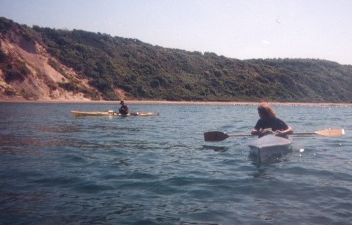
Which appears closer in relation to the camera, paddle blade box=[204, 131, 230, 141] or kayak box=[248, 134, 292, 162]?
kayak box=[248, 134, 292, 162]

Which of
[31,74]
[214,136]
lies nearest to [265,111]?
[214,136]

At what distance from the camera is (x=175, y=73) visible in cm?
7925

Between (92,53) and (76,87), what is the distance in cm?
1621

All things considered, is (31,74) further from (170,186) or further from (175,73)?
(170,186)

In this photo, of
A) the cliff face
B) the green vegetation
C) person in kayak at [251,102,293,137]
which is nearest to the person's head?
person in kayak at [251,102,293,137]

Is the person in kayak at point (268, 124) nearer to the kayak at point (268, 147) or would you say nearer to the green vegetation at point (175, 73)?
the kayak at point (268, 147)

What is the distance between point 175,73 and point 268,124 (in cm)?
6833

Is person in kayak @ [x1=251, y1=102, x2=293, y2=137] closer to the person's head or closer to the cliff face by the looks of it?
the person's head

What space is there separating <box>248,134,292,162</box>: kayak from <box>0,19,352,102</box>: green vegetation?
5114 cm

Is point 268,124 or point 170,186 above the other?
point 268,124

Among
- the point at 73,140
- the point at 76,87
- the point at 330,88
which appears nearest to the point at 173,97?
the point at 76,87

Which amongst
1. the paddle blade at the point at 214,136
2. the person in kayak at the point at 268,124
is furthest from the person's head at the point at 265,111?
the paddle blade at the point at 214,136

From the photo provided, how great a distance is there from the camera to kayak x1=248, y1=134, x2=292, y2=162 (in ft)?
33.1

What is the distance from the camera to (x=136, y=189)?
23.7ft
